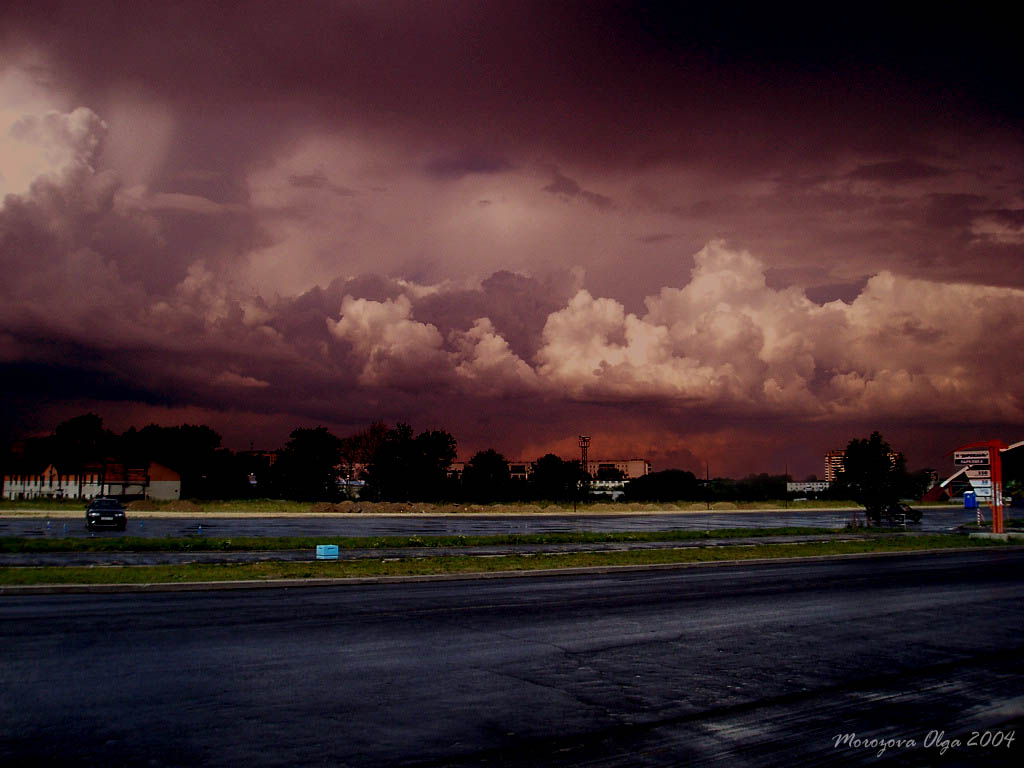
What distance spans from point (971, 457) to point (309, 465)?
297 ft

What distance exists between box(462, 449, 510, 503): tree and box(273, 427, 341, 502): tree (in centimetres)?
1939

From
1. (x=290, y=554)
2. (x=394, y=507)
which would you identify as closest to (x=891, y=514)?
(x=290, y=554)

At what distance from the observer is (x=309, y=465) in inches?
4363

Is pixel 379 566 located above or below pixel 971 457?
below

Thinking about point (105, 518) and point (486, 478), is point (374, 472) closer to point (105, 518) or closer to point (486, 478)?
point (486, 478)

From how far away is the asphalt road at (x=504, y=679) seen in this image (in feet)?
21.4

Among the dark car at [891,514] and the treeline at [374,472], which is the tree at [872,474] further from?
the treeline at [374,472]

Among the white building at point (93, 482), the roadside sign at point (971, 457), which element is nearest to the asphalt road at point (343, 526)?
the roadside sign at point (971, 457)

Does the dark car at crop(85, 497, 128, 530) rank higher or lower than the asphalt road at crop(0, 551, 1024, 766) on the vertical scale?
lower

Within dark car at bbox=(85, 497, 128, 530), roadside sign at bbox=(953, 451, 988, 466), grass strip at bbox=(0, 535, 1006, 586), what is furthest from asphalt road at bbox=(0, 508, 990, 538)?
grass strip at bbox=(0, 535, 1006, 586)

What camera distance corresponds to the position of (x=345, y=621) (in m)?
13.0

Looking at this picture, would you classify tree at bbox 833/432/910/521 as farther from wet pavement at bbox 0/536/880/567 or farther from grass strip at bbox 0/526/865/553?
wet pavement at bbox 0/536/880/567

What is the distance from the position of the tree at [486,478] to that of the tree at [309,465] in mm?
19386

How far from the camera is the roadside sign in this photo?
36.6m
